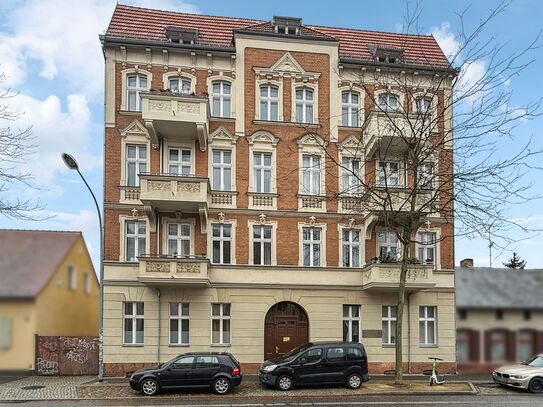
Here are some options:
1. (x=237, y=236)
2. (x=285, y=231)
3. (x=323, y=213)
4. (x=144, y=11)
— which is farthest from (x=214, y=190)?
(x=144, y=11)

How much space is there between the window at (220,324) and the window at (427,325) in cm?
848

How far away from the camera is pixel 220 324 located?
20.7 m

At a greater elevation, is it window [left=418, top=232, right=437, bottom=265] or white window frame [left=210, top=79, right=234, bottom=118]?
white window frame [left=210, top=79, right=234, bottom=118]

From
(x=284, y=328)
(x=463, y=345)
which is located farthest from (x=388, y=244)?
(x=463, y=345)

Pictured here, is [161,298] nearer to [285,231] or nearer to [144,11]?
[285,231]

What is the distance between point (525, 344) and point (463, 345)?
1.07 meters

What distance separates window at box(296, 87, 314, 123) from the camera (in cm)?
2234

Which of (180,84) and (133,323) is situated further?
(180,84)

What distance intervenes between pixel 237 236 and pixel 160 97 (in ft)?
21.5

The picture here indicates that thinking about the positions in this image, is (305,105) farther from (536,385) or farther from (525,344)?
(525,344)

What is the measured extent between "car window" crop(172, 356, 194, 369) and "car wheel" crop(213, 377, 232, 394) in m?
0.97

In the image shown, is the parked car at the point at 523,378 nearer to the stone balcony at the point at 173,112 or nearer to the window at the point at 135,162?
the stone balcony at the point at 173,112

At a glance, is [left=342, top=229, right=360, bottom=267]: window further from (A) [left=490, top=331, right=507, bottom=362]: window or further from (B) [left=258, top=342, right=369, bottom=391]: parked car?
(A) [left=490, top=331, right=507, bottom=362]: window

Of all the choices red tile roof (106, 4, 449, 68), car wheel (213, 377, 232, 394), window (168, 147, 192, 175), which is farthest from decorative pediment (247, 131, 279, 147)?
car wheel (213, 377, 232, 394)
